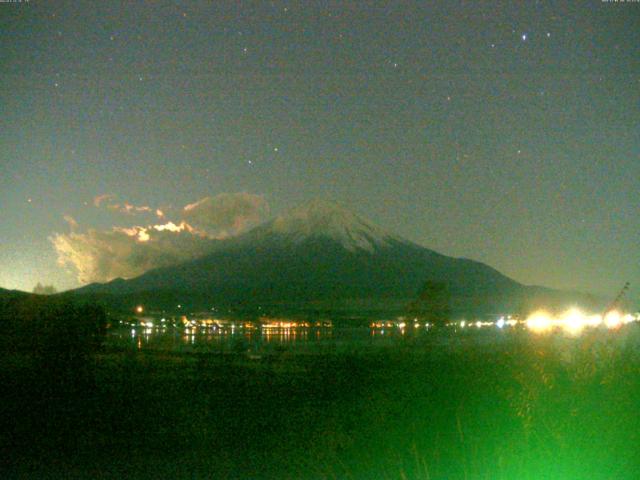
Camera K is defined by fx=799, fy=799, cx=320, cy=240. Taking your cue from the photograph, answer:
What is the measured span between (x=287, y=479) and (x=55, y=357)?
14484 millimetres

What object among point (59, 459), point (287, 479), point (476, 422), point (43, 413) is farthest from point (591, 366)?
point (43, 413)

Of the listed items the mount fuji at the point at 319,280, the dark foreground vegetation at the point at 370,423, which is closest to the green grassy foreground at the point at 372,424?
the dark foreground vegetation at the point at 370,423

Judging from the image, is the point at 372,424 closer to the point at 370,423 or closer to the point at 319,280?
the point at 370,423

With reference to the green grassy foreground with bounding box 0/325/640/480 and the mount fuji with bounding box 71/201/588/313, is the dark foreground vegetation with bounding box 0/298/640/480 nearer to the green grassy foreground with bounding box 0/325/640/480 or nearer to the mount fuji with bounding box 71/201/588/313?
the green grassy foreground with bounding box 0/325/640/480

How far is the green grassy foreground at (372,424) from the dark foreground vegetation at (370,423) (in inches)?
1.0

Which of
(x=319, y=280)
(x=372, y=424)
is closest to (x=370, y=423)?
(x=372, y=424)

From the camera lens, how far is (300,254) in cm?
15788

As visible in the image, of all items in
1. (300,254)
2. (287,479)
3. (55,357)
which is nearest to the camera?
(287,479)

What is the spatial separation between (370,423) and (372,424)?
11cm

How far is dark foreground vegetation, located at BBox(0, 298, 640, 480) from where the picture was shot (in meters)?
9.55

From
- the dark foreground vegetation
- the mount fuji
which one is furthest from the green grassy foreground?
the mount fuji

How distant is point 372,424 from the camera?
12.7 metres

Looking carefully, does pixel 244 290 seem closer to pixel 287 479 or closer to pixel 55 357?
pixel 55 357

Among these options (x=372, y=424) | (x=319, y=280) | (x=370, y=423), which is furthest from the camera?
(x=319, y=280)
